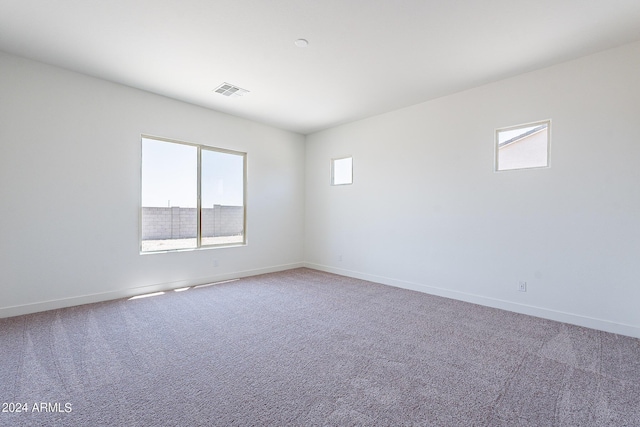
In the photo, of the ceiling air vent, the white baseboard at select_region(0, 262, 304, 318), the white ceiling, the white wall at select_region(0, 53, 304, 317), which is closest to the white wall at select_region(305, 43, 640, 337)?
the white ceiling

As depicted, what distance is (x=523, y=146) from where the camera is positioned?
3.47 m

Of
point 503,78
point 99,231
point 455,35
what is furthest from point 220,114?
point 503,78

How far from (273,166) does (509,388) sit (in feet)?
15.9

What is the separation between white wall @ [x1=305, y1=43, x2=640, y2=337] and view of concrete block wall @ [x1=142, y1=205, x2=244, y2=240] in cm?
221

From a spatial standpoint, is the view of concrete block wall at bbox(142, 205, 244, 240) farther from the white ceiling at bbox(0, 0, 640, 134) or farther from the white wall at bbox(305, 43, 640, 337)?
the white wall at bbox(305, 43, 640, 337)

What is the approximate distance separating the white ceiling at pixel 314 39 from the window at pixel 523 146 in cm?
69

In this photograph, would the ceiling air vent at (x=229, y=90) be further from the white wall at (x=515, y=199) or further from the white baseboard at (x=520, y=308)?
the white baseboard at (x=520, y=308)

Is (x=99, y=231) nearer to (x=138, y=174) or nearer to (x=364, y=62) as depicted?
(x=138, y=174)

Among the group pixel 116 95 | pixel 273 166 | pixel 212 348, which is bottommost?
pixel 212 348

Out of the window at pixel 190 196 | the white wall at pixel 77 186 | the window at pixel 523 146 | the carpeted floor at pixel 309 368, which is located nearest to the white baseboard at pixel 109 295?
the white wall at pixel 77 186

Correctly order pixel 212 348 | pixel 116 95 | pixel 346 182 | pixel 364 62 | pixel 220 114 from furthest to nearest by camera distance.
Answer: pixel 346 182
pixel 220 114
pixel 116 95
pixel 364 62
pixel 212 348

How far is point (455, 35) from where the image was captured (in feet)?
8.82

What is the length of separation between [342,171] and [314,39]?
2.96 m

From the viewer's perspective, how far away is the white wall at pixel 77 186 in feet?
10.3
